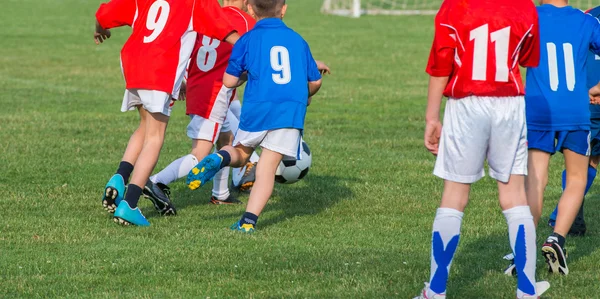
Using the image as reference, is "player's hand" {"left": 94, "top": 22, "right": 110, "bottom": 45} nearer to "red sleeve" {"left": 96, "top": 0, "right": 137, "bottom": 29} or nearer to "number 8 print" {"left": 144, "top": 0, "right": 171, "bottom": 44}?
"red sleeve" {"left": 96, "top": 0, "right": 137, "bottom": 29}

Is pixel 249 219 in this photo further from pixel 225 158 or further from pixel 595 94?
pixel 595 94

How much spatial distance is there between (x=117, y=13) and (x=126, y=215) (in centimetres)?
141

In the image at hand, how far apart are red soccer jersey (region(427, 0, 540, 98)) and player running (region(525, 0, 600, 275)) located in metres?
0.88

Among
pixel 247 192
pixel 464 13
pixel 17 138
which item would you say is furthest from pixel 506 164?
pixel 17 138

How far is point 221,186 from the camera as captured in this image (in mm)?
7461

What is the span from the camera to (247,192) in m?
8.03

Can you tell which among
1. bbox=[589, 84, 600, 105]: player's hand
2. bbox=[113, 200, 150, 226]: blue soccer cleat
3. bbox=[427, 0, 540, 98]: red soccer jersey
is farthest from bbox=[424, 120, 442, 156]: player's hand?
bbox=[113, 200, 150, 226]: blue soccer cleat

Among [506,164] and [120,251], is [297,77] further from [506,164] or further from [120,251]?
[506,164]

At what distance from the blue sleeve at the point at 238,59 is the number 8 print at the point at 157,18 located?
0.62 meters

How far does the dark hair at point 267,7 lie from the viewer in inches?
248

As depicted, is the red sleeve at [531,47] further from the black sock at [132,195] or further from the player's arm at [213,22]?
the black sock at [132,195]

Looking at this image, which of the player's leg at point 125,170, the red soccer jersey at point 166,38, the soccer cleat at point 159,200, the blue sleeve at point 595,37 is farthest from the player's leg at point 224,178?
the blue sleeve at point 595,37

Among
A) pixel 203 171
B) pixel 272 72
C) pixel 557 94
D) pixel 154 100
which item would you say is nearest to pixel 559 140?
pixel 557 94

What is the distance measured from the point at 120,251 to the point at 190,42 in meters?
1.60
